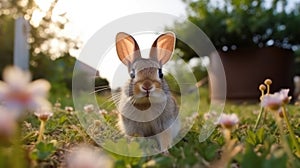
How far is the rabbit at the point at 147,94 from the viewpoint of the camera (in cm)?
139

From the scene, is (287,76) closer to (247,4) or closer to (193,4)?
(247,4)

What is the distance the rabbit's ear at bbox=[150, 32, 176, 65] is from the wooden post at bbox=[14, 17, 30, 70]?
9.92 ft

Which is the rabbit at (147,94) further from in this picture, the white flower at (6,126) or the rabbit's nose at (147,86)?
the white flower at (6,126)

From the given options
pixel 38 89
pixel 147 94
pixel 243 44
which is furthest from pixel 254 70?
pixel 38 89

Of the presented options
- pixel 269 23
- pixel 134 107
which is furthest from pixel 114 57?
pixel 269 23

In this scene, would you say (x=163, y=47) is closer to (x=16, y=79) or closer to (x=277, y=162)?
(x=277, y=162)

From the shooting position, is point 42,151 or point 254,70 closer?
point 42,151

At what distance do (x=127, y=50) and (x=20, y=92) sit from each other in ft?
3.16

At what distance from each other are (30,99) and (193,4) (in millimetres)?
6055

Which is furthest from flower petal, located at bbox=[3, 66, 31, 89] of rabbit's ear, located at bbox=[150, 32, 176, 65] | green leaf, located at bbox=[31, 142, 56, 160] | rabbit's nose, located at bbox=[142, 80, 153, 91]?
rabbit's ear, located at bbox=[150, 32, 176, 65]

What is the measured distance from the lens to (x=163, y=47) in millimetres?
1500

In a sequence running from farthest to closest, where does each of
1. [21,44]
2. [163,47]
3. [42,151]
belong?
[21,44], [163,47], [42,151]

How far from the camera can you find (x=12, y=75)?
21.2 inches

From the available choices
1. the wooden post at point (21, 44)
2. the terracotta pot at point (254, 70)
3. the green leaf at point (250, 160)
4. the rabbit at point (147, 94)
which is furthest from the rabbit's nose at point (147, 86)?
the terracotta pot at point (254, 70)
